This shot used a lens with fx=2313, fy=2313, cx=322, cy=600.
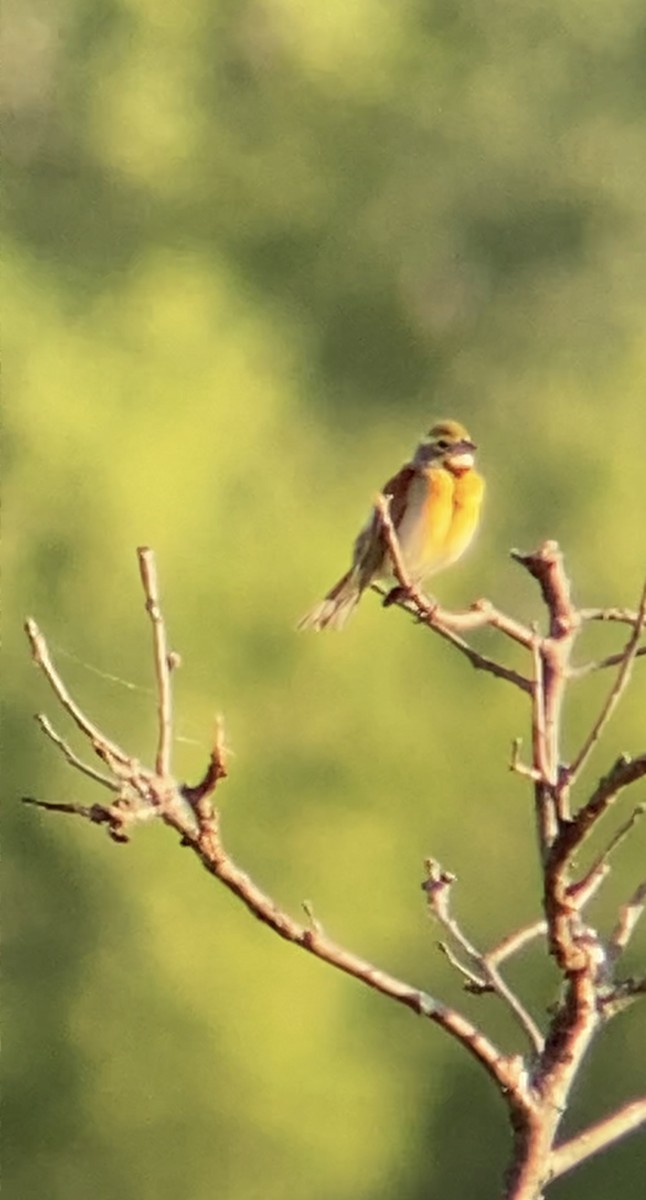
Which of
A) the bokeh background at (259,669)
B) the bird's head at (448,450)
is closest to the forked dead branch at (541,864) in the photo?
the bird's head at (448,450)

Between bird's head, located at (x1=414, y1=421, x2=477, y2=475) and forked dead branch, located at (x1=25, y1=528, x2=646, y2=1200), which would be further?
bird's head, located at (x1=414, y1=421, x2=477, y2=475)

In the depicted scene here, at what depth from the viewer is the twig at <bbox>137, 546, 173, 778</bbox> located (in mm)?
1017

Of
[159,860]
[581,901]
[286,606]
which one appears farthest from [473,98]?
[581,901]

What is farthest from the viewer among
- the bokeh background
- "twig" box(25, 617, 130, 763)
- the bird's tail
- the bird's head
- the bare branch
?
the bokeh background

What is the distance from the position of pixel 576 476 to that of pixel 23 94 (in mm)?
1831

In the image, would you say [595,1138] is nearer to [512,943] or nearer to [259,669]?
[512,943]

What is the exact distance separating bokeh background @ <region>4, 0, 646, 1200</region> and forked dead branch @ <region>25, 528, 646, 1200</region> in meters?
3.43

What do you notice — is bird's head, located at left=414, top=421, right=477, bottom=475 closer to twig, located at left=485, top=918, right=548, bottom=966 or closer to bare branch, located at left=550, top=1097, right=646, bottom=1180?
twig, located at left=485, top=918, right=548, bottom=966

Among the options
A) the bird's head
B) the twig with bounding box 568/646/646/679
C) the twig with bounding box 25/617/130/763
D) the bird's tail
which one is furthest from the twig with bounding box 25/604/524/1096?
the bird's head

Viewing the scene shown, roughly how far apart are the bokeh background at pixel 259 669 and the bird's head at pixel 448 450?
2.52 m

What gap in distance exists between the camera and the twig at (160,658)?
1017 mm

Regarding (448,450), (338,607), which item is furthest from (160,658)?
(448,450)

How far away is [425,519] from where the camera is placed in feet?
6.61

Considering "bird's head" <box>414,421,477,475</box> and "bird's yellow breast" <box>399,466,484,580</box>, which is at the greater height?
"bird's head" <box>414,421,477,475</box>
